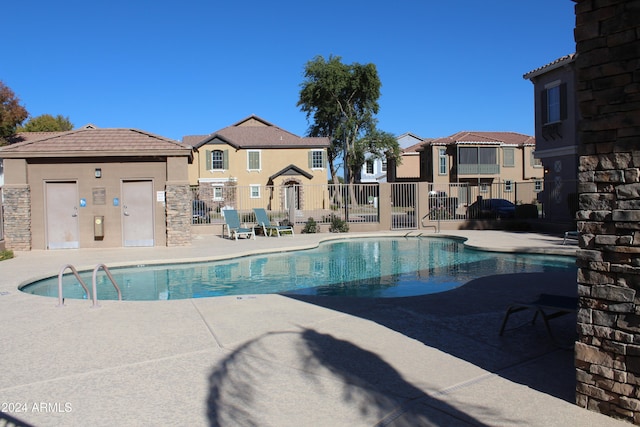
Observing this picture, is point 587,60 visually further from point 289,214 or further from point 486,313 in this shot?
point 289,214

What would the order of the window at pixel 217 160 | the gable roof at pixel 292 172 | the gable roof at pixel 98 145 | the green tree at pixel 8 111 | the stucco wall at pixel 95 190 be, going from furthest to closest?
the window at pixel 217 160 → the gable roof at pixel 292 172 → the green tree at pixel 8 111 → the stucco wall at pixel 95 190 → the gable roof at pixel 98 145

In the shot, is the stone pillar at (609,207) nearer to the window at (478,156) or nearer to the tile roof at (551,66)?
the tile roof at (551,66)

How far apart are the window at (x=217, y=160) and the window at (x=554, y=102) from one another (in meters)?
24.9

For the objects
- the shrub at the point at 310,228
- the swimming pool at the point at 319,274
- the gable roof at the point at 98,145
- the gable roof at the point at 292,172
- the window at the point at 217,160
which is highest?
the window at the point at 217,160

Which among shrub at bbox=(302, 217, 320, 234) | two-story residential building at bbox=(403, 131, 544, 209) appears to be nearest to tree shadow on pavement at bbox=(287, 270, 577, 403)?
shrub at bbox=(302, 217, 320, 234)

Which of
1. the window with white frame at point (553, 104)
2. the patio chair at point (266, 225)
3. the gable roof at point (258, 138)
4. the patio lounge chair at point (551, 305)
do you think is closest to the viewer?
the patio lounge chair at point (551, 305)

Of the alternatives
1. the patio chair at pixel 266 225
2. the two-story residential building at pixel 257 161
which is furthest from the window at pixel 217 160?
the patio chair at pixel 266 225

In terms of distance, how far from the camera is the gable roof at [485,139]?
45.6m

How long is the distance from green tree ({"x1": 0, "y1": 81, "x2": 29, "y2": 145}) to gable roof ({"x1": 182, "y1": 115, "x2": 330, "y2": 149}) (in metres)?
12.3

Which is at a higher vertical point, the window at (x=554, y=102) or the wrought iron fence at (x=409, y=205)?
the window at (x=554, y=102)

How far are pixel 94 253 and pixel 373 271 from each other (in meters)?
7.91

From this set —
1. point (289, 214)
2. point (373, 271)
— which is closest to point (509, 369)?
point (373, 271)

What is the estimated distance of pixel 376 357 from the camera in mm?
5156

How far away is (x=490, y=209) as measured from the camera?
78.2 feet
